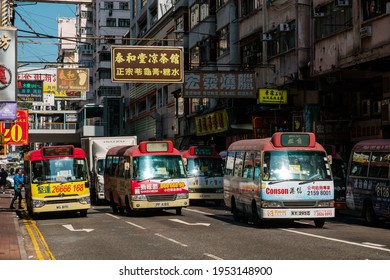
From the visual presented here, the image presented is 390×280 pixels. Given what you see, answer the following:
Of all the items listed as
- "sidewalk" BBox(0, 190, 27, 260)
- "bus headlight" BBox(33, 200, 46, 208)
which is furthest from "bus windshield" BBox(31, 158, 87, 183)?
"sidewalk" BBox(0, 190, 27, 260)

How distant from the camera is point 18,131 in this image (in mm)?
54188

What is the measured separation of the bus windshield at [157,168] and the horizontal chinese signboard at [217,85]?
11547 millimetres

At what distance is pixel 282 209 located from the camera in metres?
22.2

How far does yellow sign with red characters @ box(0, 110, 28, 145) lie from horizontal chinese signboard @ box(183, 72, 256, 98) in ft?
56.5

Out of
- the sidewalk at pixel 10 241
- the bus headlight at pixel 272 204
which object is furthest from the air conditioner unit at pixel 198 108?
the bus headlight at pixel 272 204

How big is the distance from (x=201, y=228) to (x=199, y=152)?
1544 cm

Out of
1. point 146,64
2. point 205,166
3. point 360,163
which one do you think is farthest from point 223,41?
point 360,163

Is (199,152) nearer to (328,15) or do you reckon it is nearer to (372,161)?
(328,15)

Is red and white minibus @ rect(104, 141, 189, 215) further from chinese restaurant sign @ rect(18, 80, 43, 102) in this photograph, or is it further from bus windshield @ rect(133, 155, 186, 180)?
chinese restaurant sign @ rect(18, 80, 43, 102)

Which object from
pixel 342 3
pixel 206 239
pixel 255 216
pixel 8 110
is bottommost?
pixel 206 239

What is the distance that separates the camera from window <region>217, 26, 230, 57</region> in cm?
5206

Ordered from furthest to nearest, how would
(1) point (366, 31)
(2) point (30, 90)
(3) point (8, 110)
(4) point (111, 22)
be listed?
1. (4) point (111, 22)
2. (2) point (30, 90)
3. (1) point (366, 31)
4. (3) point (8, 110)

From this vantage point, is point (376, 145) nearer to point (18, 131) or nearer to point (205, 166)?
point (205, 166)

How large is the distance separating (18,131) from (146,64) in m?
20.9
